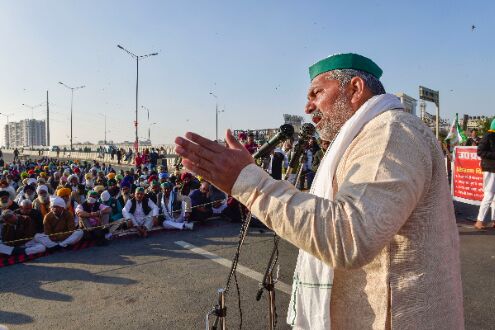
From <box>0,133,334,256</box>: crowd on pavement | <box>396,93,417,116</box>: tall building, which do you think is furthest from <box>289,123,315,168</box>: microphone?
<box>0,133,334,256</box>: crowd on pavement

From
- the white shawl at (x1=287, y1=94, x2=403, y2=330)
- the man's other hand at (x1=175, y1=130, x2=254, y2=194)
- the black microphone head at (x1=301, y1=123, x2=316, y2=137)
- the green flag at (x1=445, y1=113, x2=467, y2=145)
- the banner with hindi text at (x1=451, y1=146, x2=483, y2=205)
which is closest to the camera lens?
the man's other hand at (x1=175, y1=130, x2=254, y2=194)

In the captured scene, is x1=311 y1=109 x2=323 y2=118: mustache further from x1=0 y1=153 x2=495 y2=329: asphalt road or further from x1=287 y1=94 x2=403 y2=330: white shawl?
x1=0 y1=153 x2=495 y2=329: asphalt road

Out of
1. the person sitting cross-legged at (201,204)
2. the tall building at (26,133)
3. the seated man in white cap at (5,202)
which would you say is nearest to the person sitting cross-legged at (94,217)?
the seated man in white cap at (5,202)

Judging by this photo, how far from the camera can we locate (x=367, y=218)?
975 mm

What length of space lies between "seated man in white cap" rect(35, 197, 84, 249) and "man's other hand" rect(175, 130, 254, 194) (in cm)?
731

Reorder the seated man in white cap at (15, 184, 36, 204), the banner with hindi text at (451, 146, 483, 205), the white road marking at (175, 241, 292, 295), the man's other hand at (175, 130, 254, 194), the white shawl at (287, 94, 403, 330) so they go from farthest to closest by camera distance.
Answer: the seated man in white cap at (15, 184, 36, 204) < the banner with hindi text at (451, 146, 483, 205) < the white road marking at (175, 241, 292, 295) < the white shawl at (287, 94, 403, 330) < the man's other hand at (175, 130, 254, 194)

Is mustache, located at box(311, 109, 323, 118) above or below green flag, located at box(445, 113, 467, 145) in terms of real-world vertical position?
below

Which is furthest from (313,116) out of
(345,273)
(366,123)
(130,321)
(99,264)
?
(99,264)

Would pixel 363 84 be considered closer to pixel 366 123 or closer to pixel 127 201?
pixel 366 123

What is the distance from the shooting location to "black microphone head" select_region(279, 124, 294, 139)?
230cm

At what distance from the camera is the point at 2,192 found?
29.2ft

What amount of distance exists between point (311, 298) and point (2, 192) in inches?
384

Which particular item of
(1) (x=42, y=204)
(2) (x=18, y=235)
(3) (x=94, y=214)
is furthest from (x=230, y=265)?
(1) (x=42, y=204)

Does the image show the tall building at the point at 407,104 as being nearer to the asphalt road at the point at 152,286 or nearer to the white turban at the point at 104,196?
the asphalt road at the point at 152,286
